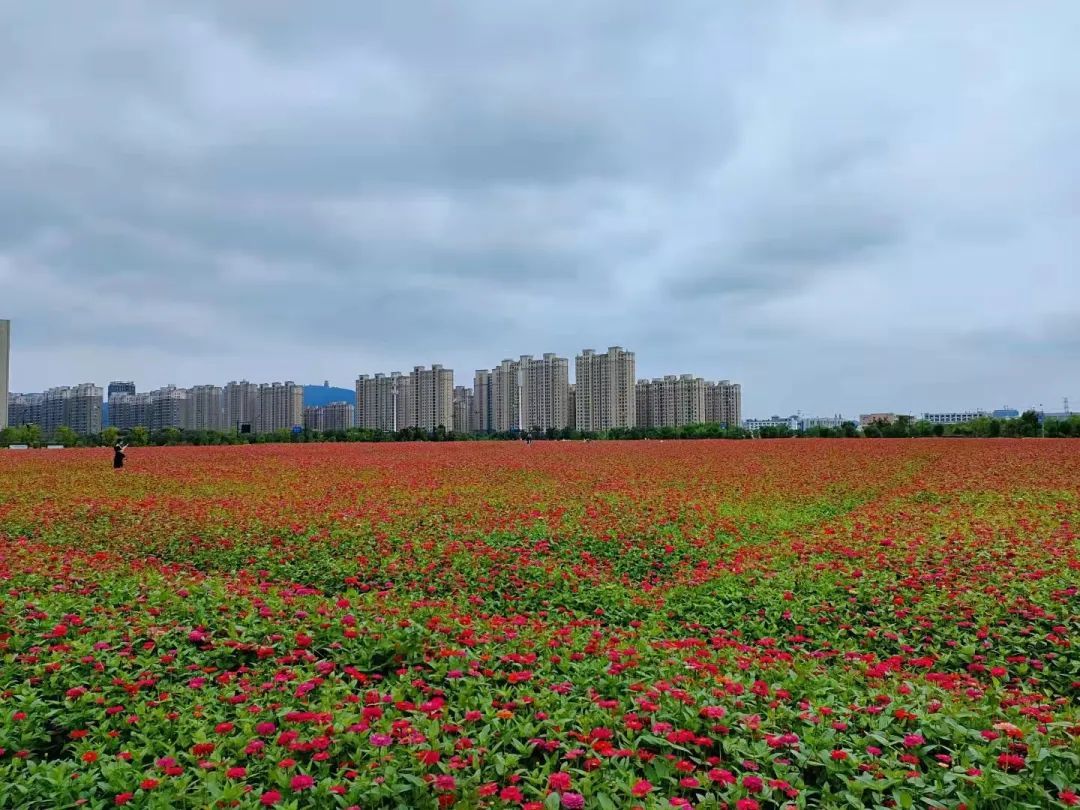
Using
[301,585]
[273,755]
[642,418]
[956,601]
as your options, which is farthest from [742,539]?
[642,418]

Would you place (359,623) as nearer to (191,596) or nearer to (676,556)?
(191,596)

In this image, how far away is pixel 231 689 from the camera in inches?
135

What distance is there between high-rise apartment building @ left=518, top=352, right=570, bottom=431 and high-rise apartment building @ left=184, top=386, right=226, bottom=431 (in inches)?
1432

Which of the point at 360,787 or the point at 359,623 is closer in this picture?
the point at 360,787

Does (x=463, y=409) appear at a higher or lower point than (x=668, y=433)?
higher

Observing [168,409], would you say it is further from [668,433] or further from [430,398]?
[668,433]

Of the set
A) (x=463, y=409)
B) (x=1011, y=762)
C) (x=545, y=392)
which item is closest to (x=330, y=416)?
(x=463, y=409)

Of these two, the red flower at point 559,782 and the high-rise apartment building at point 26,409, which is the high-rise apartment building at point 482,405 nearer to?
the high-rise apartment building at point 26,409

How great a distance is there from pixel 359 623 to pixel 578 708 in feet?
6.10

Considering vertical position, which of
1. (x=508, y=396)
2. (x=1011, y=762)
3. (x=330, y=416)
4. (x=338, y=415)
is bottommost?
(x=1011, y=762)

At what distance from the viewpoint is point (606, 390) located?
226 feet

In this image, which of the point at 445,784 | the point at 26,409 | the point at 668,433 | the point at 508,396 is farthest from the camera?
the point at 26,409

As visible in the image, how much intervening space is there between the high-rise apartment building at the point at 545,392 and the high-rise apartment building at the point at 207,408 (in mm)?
36380

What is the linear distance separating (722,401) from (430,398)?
3295 centimetres
